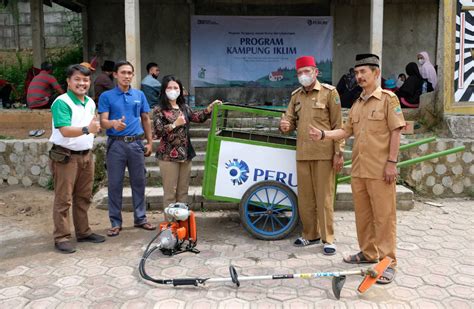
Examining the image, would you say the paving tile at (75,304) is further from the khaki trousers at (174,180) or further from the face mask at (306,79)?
the face mask at (306,79)

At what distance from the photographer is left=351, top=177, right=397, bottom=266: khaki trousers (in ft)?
11.3

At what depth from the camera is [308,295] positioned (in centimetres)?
322

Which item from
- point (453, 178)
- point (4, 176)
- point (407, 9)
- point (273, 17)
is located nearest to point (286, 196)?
point (453, 178)

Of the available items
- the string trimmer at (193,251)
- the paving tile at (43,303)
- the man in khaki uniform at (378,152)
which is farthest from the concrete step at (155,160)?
the paving tile at (43,303)

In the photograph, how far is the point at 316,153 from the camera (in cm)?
404

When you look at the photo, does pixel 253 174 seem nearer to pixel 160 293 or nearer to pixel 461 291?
pixel 160 293

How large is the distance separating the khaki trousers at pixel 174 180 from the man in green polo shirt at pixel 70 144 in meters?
0.76

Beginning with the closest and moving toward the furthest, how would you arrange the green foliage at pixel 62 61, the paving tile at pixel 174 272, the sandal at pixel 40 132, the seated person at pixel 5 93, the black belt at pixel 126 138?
the paving tile at pixel 174 272 → the black belt at pixel 126 138 → the sandal at pixel 40 132 → the seated person at pixel 5 93 → the green foliage at pixel 62 61

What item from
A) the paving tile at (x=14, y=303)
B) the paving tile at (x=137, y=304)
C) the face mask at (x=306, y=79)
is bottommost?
the paving tile at (x=14, y=303)

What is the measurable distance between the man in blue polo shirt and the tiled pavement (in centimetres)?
41

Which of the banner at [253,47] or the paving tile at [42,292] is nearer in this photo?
the paving tile at [42,292]

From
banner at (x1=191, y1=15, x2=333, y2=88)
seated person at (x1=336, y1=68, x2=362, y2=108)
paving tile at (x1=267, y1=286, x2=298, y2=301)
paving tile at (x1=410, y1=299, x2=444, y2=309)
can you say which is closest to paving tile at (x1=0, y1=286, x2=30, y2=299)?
paving tile at (x1=267, y1=286, x2=298, y2=301)

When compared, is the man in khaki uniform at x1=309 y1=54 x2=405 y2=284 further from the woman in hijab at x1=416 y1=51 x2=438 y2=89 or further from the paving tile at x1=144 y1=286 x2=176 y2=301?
the woman in hijab at x1=416 y1=51 x2=438 y2=89

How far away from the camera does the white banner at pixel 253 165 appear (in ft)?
14.4
